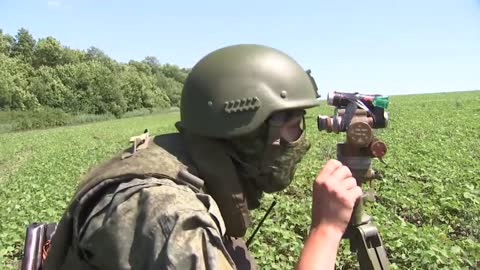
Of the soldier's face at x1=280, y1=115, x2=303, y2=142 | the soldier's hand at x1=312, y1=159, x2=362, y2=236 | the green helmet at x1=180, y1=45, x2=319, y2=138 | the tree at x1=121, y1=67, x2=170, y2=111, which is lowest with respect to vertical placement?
the tree at x1=121, y1=67, x2=170, y2=111

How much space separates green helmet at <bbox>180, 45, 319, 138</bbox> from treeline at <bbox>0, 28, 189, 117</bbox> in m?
63.5

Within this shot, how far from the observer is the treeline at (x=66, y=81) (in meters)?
63.5

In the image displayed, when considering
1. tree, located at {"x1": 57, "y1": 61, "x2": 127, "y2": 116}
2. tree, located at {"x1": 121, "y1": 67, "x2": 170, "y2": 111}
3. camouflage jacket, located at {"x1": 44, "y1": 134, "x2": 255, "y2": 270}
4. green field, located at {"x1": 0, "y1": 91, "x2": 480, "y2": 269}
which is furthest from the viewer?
tree, located at {"x1": 121, "y1": 67, "x2": 170, "y2": 111}

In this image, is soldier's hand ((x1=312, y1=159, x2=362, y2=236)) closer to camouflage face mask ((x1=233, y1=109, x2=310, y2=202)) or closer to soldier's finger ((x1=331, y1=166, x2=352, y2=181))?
soldier's finger ((x1=331, y1=166, x2=352, y2=181))

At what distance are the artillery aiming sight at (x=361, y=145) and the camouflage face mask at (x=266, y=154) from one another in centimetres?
19

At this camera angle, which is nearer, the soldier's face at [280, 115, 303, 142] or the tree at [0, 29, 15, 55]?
the soldier's face at [280, 115, 303, 142]

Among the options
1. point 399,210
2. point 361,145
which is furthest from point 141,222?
point 399,210

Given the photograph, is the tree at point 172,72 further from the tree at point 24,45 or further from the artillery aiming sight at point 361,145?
the artillery aiming sight at point 361,145

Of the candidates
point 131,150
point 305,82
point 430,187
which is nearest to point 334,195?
point 305,82

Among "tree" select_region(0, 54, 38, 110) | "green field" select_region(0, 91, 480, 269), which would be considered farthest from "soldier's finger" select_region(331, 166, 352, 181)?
"tree" select_region(0, 54, 38, 110)

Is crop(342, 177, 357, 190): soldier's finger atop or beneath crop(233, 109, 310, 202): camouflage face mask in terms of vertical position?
beneath

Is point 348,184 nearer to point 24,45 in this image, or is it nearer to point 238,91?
point 238,91

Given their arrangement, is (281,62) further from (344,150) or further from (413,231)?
(413,231)

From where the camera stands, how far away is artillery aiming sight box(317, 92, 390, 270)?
228cm
